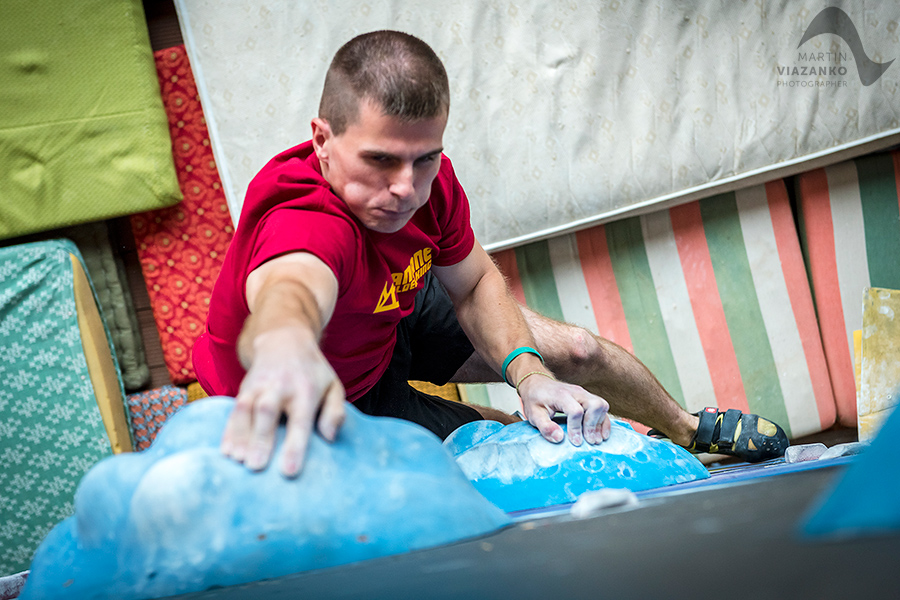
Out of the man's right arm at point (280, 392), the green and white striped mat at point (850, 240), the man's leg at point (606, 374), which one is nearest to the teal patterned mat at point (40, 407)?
the man's leg at point (606, 374)

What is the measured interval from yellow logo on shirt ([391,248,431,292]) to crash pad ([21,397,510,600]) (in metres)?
0.60

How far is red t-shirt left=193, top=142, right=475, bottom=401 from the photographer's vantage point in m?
0.97

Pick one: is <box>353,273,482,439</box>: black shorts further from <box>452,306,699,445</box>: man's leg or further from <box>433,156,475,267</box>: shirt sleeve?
<box>433,156,475,267</box>: shirt sleeve

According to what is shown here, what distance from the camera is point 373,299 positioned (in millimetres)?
1151

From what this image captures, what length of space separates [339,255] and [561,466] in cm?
47

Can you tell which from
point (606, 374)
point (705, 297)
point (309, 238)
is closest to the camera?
point (309, 238)

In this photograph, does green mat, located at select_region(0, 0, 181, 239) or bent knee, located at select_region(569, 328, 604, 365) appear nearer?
bent knee, located at select_region(569, 328, 604, 365)

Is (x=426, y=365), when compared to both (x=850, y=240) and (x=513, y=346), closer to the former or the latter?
(x=513, y=346)

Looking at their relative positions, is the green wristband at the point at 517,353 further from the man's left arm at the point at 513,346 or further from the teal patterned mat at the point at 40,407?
the teal patterned mat at the point at 40,407

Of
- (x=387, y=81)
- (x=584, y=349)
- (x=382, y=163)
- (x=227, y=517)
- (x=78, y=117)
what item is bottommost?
(x=584, y=349)

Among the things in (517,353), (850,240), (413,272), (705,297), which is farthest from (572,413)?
(850,240)

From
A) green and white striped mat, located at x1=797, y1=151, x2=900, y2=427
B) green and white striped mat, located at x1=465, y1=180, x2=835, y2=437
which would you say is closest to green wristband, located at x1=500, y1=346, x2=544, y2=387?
green and white striped mat, located at x1=465, y1=180, x2=835, y2=437

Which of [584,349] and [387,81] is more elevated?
[387,81]

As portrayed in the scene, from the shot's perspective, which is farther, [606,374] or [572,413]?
[606,374]
